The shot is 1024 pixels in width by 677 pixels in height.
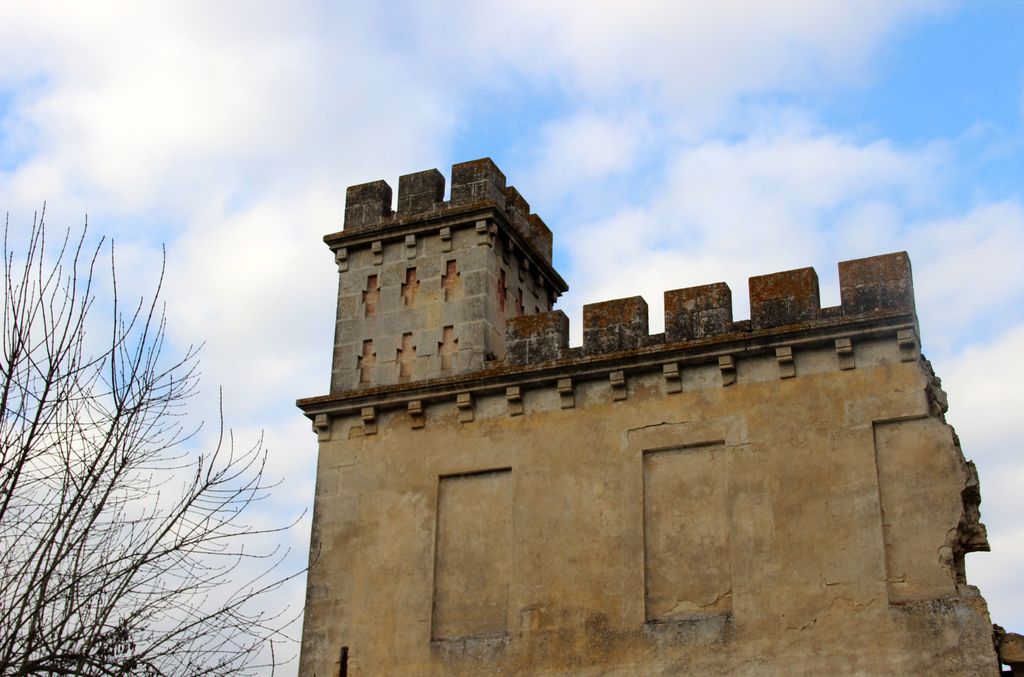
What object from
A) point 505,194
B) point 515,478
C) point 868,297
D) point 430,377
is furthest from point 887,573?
point 505,194

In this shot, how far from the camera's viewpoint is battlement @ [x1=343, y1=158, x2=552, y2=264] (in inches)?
659

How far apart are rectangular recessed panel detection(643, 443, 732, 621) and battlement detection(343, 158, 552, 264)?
13.6 ft

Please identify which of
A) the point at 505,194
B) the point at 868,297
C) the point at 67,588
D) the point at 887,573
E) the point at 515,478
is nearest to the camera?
the point at 67,588

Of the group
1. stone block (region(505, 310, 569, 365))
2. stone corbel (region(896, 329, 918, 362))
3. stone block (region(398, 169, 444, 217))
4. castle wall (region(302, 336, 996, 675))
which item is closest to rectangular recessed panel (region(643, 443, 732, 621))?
castle wall (region(302, 336, 996, 675))

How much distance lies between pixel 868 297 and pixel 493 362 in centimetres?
433

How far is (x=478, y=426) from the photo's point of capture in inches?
608

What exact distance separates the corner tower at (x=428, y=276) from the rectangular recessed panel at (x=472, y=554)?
141cm

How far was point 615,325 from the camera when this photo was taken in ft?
49.5

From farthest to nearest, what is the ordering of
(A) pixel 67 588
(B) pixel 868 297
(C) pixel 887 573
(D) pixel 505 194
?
(D) pixel 505 194 → (B) pixel 868 297 → (C) pixel 887 573 → (A) pixel 67 588

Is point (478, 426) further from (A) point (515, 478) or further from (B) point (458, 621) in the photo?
(B) point (458, 621)

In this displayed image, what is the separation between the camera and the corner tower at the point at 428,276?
16156mm

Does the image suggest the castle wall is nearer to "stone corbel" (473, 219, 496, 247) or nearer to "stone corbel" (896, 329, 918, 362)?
"stone corbel" (896, 329, 918, 362)

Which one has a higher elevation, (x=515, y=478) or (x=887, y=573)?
(x=515, y=478)

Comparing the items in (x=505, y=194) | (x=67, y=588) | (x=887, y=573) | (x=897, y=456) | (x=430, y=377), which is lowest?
(x=67, y=588)
